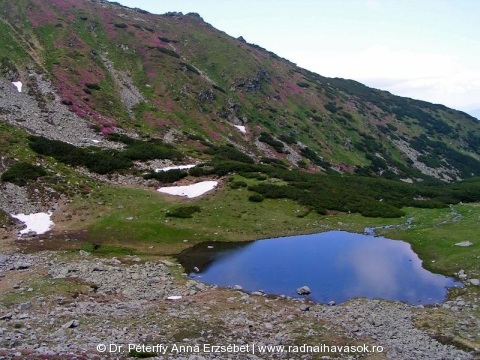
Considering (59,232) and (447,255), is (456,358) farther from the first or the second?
(59,232)

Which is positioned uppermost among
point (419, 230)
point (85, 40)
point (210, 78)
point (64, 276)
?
point (85, 40)

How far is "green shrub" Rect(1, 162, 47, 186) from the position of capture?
4884 cm

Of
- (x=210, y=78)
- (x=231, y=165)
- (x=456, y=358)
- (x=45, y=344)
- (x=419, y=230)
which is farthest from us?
(x=210, y=78)

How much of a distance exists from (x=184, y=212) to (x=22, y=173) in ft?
65.4

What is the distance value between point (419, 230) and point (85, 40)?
3974 inches

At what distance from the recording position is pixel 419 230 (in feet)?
158

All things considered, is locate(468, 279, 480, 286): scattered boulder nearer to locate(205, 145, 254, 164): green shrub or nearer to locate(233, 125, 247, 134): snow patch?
locate(205, 145, 254, 164): green shrub

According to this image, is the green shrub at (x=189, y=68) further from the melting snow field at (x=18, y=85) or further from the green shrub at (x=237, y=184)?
the green shrub at (x=237, y=184)

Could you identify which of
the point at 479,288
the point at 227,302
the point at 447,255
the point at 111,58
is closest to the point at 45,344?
the point at 227,302

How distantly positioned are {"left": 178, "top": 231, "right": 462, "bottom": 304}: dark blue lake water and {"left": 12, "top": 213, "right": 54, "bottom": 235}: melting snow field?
15.1 meters

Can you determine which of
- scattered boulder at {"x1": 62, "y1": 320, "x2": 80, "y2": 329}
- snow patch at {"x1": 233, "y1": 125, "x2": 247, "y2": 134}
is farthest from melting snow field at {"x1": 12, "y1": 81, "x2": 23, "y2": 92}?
scattered boulder at {"x1": 62, "y1": 320, "x2": 80, "y2": 329}

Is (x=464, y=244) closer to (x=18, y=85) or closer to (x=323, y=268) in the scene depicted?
(x=323, y=268)

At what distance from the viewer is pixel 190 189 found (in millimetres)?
58438

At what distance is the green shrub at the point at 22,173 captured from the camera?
4884 centimetres
